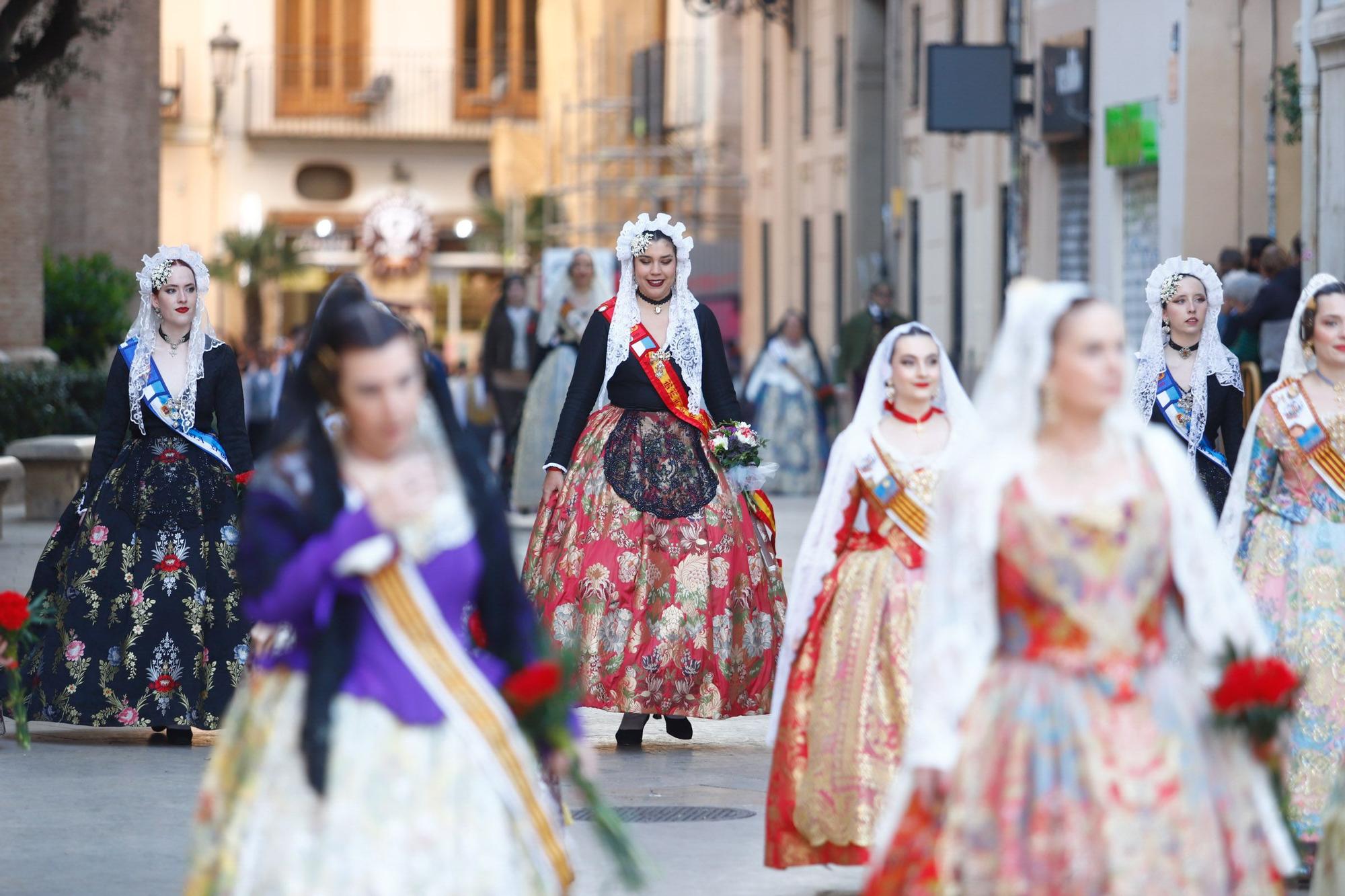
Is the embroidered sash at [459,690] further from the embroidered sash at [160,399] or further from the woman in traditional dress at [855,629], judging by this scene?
the embroidered sash at [160,399]

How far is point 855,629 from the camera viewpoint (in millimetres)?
6906

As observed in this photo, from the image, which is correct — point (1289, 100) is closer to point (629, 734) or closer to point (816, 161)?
point (629, 734)

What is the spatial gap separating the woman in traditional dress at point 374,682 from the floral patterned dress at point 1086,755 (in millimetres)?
769

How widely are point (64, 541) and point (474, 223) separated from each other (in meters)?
44.1

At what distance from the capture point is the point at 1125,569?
4645 mm

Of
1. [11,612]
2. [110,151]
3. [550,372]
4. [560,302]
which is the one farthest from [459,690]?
[110,151]

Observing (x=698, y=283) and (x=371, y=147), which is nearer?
(x=698, y=283)

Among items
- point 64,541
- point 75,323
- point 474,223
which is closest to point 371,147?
point 474,223

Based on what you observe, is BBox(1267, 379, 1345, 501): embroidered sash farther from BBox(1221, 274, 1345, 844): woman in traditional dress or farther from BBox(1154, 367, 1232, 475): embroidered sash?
BBox(1154, 367, 1232, 475): embroidered sash

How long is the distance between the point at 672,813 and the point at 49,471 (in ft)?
37.0

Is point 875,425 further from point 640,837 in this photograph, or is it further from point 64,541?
point 64,541

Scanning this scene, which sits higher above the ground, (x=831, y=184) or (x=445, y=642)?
(x=831, y=184)

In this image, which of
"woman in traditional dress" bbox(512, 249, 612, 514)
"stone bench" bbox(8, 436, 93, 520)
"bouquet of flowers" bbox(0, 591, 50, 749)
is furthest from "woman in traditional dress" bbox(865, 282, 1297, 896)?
"stone bench" bbox(8, 436, 93, 520)

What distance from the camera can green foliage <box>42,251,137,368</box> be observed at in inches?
874
